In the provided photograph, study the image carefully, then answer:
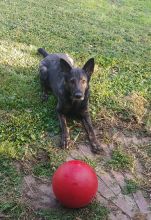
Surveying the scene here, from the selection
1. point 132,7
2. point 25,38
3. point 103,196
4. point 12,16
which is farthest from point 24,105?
point 132,7

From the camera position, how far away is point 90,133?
6.12 metres

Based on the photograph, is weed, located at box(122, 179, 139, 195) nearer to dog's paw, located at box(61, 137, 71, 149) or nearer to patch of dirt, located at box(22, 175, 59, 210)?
patch of dirt, located at box(22, 175, 59, 210)

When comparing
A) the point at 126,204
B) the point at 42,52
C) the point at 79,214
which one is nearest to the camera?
the point at 79,214

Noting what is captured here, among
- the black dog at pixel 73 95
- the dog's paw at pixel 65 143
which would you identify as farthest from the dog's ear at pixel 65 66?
the dog's paw at pixel 65 143

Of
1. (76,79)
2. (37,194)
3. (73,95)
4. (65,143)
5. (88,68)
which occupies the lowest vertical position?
(37,194)

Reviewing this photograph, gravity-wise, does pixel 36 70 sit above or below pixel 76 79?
below

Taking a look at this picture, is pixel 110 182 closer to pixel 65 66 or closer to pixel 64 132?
pixel 64 132

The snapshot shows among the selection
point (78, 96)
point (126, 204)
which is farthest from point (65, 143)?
point (126, 204)

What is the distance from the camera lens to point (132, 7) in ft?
43.9

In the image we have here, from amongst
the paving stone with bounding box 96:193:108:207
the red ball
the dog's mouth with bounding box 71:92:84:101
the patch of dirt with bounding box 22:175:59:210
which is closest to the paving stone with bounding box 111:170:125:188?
the paving stone with bounding box 96:193:108:207

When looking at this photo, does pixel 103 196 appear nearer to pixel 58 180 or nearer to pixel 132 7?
pixel 58 180

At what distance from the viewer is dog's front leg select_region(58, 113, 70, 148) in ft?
19.1

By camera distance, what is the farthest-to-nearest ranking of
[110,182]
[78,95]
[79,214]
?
[78,95]
[110,182]
[79,214]

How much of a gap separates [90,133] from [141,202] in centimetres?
152
